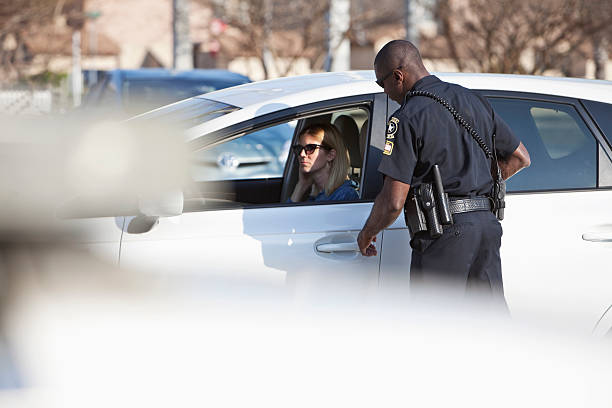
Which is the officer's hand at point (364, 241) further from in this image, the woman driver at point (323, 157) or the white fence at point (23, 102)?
the white fence at point (23, 102)

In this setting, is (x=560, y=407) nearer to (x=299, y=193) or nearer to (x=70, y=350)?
(x=70, y=350)

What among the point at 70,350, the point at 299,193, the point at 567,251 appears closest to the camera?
the point at 70,350

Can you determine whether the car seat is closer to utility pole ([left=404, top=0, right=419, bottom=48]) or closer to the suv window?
the suv window

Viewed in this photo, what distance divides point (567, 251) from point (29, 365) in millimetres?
2181

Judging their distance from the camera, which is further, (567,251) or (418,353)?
(567,251)

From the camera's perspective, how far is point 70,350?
6.32ft

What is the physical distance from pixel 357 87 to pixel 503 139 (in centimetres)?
64

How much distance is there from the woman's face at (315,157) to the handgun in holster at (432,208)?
0.84 m

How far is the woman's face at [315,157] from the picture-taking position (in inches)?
149

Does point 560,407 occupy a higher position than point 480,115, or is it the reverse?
point 480,115

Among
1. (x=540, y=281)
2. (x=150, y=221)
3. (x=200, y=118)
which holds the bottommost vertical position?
(x=540, y=281)

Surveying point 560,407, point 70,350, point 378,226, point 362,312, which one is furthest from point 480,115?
point 70,350

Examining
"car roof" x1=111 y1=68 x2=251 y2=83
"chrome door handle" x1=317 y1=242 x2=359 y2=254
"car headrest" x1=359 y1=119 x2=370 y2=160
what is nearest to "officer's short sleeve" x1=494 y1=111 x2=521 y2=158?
"car headrest" x1=359 y1=119 x2=370 y2=160

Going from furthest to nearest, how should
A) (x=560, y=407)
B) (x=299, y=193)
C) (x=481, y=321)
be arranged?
(x=299, y=193) → (x=481, y=321) → (x=560, y=407)
